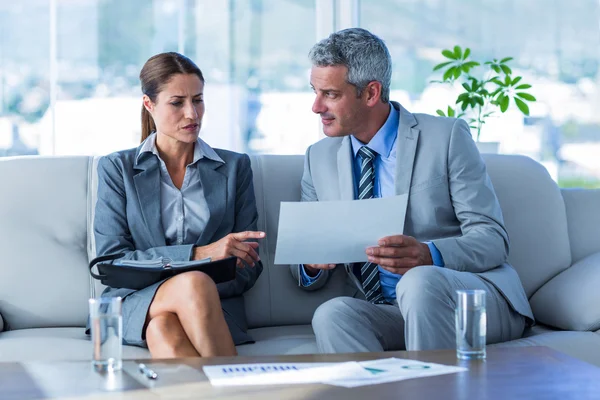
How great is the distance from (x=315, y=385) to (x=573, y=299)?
128 cm

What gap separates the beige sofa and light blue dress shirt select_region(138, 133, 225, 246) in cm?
A: 23

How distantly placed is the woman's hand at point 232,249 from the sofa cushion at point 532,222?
0.86 metres

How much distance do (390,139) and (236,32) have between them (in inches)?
77.5

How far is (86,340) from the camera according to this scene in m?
2.15

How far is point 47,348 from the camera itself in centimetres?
205

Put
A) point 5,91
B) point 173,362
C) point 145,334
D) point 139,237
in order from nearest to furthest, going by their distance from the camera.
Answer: point 173,362, point 145,334, point 139,237, point 5,91

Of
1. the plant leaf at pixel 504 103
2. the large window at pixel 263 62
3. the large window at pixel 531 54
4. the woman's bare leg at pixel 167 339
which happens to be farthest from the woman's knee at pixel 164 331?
the large window at pixel 531 54

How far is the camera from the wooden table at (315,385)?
118cm

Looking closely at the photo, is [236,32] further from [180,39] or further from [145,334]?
[145,334]

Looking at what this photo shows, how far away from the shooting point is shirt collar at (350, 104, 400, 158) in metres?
2.34

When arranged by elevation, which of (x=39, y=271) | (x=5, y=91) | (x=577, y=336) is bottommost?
(x=577, y=336)

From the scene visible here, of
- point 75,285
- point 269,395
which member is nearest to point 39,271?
point 75,285

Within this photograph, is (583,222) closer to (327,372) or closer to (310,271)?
(310,271)

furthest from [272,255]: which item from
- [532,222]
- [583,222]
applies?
[583,222]
